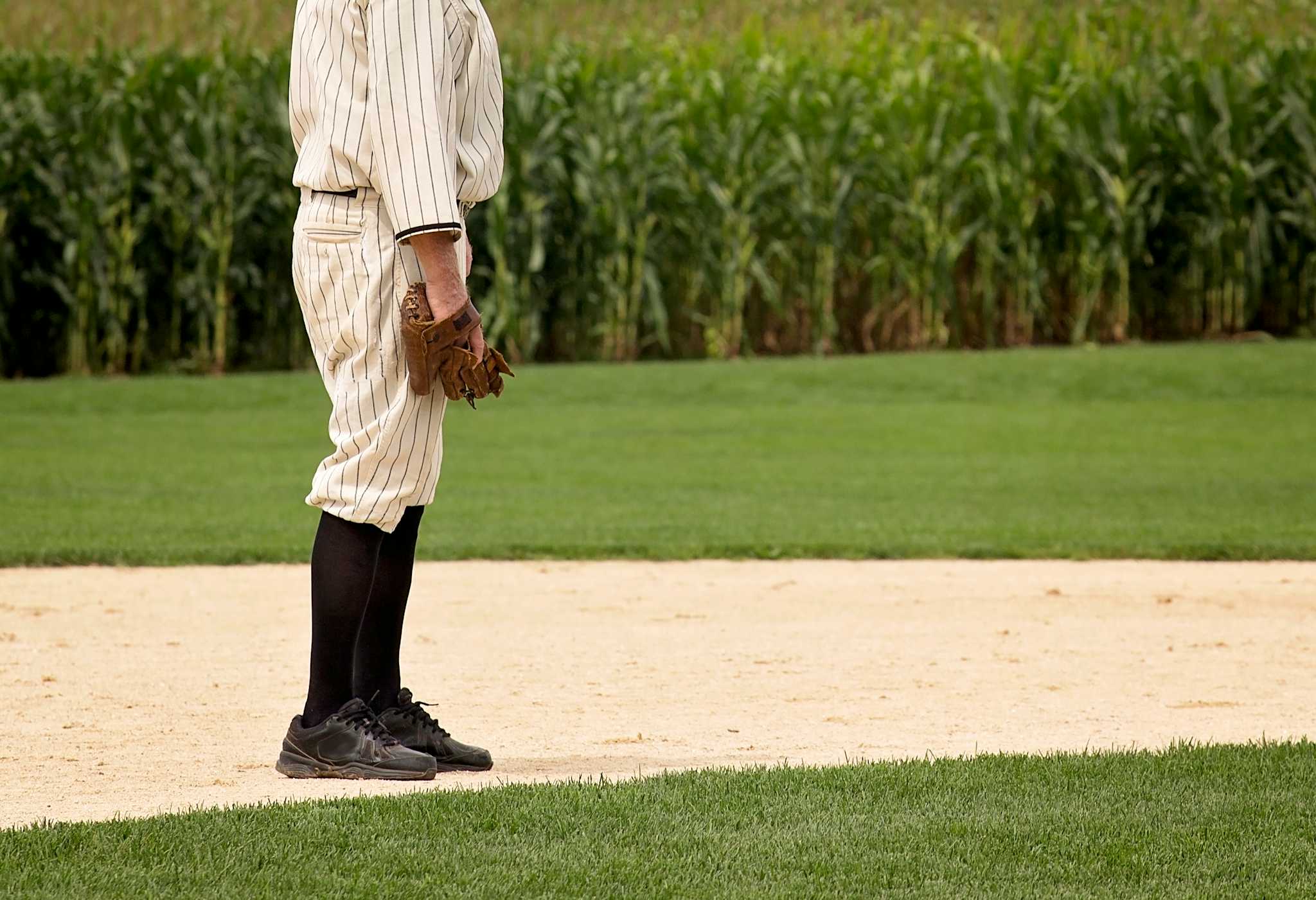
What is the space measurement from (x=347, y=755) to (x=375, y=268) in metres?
1.07

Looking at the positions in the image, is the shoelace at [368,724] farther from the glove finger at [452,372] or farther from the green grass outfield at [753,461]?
the green grass outfield at [753,461]

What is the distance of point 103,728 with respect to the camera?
441cm

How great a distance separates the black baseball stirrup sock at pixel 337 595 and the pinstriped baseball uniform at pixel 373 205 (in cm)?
7

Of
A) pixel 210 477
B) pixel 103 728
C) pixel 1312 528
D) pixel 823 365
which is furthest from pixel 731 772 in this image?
pixel 823 365

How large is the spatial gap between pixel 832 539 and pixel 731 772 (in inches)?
176

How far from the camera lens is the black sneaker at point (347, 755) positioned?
3.80 metres

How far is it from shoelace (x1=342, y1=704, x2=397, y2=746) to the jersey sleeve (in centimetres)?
107

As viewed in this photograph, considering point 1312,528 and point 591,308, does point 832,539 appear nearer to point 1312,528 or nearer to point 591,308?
point 1312,528

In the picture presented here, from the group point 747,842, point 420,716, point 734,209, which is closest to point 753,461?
point 734,209

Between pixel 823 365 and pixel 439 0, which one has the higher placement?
pixel 439 0

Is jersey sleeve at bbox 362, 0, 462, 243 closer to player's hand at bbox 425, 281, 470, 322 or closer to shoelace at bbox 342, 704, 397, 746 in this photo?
player's hand at bbox 425, 281, 470, 322

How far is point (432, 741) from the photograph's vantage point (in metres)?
3.94

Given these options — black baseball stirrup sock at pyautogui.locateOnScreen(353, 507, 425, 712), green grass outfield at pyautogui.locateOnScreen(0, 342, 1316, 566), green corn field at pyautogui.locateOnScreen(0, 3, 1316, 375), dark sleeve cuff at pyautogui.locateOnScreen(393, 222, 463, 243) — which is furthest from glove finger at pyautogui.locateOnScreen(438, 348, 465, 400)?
green corn field at pyautogui.locateOnScreen(0, 3, 1316, 375)

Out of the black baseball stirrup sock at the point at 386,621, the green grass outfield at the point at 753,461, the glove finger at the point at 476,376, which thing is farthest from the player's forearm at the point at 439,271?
the green grass outfield at the point at 753,461
